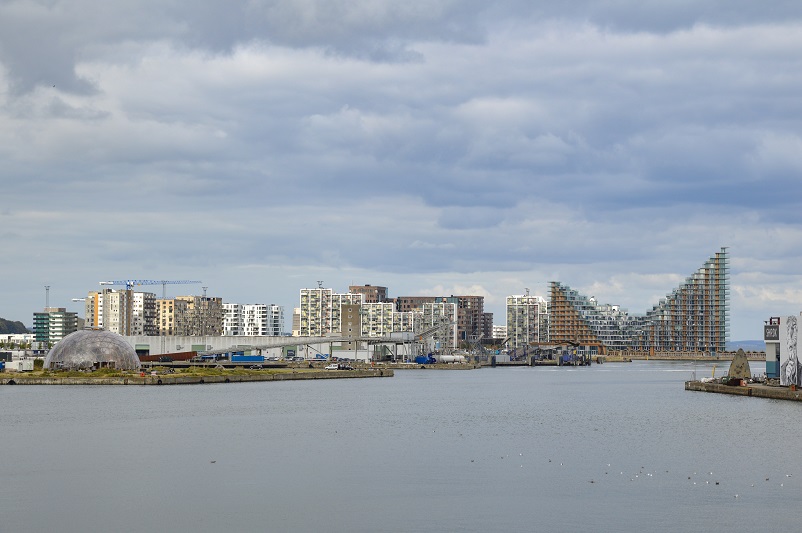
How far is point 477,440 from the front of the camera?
2441 inches

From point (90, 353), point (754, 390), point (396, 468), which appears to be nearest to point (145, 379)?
point (90, 353)

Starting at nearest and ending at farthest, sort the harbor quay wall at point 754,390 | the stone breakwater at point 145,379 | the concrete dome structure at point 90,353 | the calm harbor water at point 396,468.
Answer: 1. the calm harbor water at point 396,468
2. the harbor quay wall at point 754,390
3. the stone breakwater at point 145,379
4. the concrete dome structure at point 90,353

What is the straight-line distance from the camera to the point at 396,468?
48.9m

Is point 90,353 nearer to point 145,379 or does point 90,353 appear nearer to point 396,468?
point 145,379

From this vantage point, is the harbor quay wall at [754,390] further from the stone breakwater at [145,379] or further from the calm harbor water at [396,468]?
the stone breakwater at [145,379]

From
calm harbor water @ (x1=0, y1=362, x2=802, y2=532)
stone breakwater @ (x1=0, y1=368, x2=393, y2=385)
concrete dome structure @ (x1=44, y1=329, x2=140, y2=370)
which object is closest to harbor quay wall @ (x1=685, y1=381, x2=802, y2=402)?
calm harbor water @ (x1=0, y1=362, x2=802, y2=532)

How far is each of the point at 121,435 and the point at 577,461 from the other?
94.4 feet

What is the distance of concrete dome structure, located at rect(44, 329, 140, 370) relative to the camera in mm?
138125

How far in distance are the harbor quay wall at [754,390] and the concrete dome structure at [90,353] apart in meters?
73.9

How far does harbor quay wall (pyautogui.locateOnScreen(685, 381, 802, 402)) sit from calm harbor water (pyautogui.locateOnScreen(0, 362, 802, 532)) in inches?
134

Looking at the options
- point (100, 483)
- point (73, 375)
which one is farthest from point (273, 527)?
point (73, 375)

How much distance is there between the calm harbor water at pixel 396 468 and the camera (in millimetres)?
36219

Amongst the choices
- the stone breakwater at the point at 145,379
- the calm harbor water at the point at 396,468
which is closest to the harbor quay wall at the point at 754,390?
the calm harbor water at the point at 396,468

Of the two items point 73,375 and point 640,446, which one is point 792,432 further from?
point 73,375
